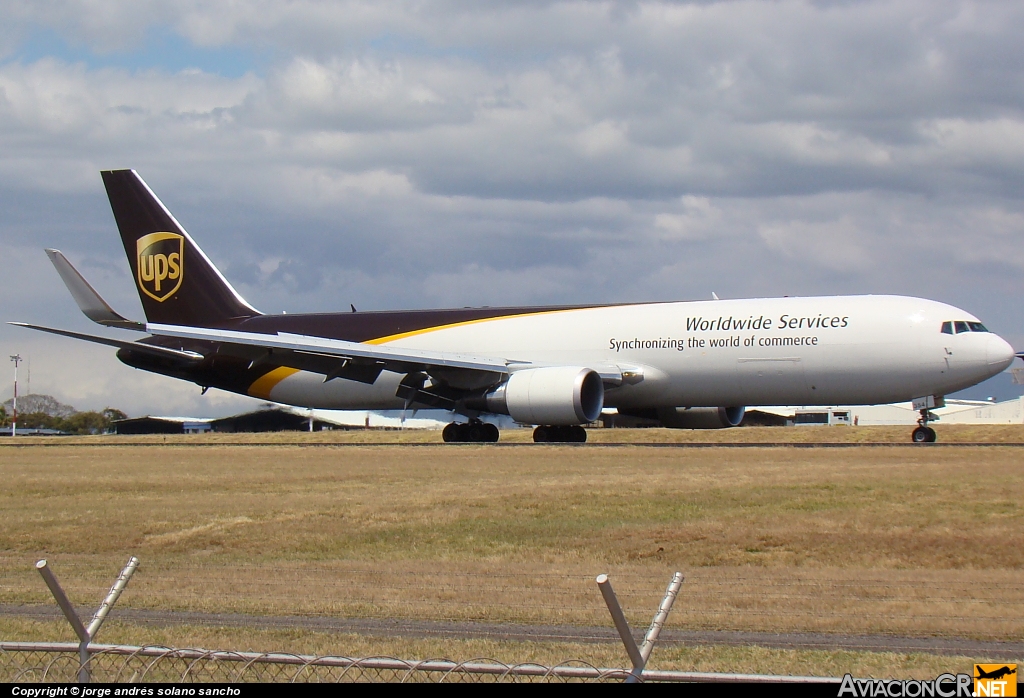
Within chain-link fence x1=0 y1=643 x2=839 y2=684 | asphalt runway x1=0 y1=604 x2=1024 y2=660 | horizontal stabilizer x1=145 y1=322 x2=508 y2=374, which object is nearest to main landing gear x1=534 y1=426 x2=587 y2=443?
horizontal stabilizer x1=145 y1=322 x2=508 y2=374

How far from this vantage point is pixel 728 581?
11.8 m

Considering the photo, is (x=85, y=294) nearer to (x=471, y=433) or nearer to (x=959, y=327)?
(x=471, y=433)

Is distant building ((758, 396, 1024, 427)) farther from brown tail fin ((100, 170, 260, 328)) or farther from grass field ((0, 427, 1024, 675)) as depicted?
grass field ((0, 427, 1024, 675))

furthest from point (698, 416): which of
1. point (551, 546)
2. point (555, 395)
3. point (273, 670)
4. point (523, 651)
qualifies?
point (273, 670)

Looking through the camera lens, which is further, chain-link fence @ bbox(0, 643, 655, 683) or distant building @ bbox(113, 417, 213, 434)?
distant building @ bbox(113, 417, 213, 434)

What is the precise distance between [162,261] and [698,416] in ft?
66.6

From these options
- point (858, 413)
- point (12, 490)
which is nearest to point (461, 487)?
point (12, 490)

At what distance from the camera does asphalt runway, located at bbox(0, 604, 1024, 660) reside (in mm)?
8891

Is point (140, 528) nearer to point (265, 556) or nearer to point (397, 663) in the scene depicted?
point (265, 556)

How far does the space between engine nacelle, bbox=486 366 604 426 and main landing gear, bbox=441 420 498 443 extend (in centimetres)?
358

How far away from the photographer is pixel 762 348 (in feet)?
107

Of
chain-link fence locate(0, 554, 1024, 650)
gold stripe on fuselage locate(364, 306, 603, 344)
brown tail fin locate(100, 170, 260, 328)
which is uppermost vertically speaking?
brown tail fin locate(100, 170, 260, 328)

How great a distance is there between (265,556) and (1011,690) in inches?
395

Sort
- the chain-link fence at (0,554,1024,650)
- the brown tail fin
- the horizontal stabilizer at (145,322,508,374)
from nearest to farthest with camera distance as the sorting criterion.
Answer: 1. the chain-link fence at (0,554,1024,650)
2. the horizontal stabilizer at (145,322,508,374)
3. the brown tail fin
